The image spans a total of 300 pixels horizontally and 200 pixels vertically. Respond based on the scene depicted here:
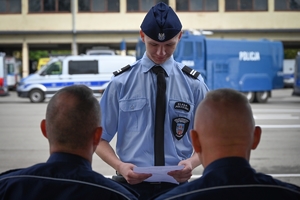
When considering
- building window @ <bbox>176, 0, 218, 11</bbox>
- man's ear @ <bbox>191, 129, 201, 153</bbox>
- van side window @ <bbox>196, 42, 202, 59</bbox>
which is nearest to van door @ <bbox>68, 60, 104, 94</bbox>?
van side window @ <bbox>196, 42, 202, 59</bbox>

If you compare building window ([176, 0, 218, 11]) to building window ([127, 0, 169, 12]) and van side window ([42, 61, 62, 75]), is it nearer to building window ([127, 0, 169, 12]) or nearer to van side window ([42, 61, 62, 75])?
Answer: building window ([127, 0, 169, 12])

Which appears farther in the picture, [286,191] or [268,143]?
[268,143]

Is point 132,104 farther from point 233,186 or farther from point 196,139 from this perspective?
→ point 233,186

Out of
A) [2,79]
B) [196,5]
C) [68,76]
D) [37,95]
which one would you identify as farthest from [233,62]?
[196,5]

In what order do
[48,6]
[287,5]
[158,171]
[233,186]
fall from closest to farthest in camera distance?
[233,186] → [158,171] → [287,5] → [48,6]

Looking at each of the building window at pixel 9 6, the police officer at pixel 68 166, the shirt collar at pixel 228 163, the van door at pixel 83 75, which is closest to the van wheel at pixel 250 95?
the van door at pixel 83 75

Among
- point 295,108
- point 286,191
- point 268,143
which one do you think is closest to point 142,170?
point 286,191

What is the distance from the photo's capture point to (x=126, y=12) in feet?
130

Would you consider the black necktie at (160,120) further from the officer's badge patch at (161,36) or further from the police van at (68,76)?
the police van at (68,76)

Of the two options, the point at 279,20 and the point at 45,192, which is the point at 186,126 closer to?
the point at 45,192

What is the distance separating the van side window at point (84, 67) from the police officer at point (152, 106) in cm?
2156

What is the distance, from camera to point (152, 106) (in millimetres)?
3283

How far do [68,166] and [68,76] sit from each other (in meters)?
22.5

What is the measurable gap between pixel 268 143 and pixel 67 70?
14092 mm
